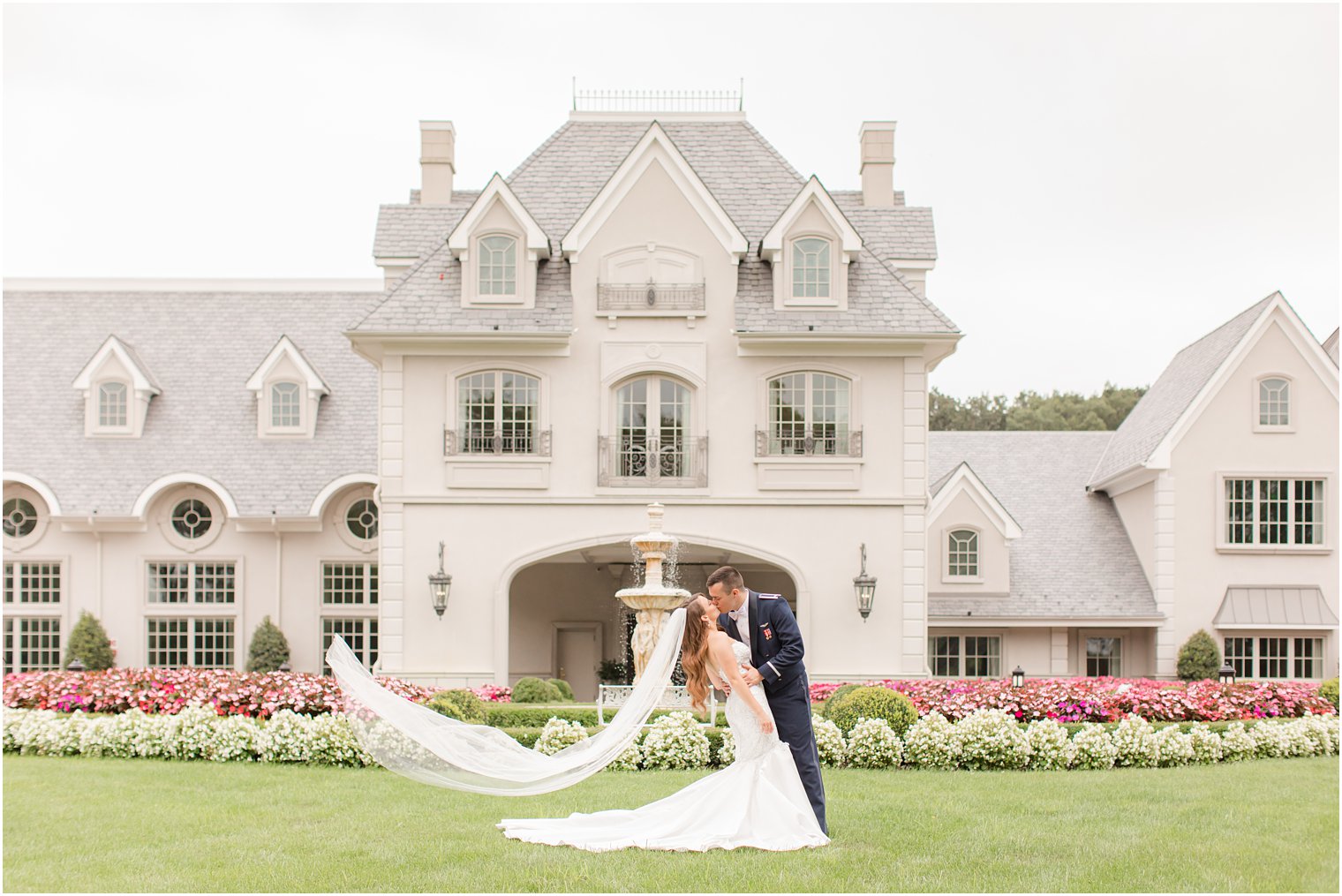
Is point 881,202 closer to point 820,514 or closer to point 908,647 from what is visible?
point 820,514

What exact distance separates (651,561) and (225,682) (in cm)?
619

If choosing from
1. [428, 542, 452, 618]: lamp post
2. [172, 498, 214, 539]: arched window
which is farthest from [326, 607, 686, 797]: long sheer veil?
[172, 498, 214, 539]: arched window

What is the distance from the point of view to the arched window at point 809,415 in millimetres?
22688

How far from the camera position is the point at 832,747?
1561 cm

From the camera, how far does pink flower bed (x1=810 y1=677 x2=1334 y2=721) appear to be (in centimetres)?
1733

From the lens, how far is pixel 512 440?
22703 mm

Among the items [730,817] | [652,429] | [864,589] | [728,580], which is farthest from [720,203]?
[730,817]

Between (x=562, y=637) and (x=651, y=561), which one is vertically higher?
(x=651, y=561)

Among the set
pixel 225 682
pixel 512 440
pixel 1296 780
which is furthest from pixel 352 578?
pixel 1296 780

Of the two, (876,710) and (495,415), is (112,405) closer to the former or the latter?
(495,415)

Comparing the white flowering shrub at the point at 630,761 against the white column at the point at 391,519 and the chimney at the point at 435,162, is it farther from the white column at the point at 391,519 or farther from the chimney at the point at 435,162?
the chimney at the point at 435,162

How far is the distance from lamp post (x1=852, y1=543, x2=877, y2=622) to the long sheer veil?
11.6 meters

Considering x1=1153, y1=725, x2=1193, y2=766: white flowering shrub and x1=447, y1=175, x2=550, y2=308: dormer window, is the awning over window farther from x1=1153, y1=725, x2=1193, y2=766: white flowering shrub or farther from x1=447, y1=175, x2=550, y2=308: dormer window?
x1=447, y1=175, x2=550, y2=308: dormer window

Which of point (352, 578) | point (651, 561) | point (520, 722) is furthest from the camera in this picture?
point (352, 578)
